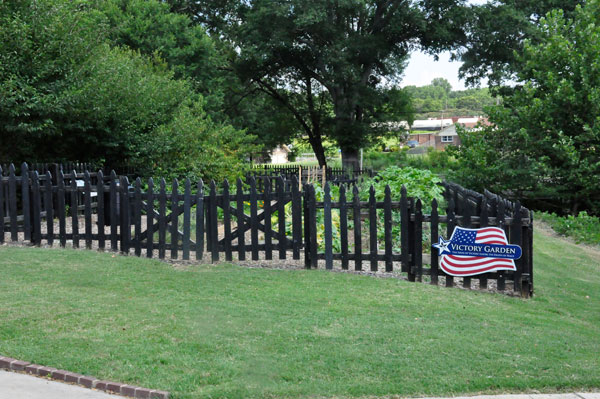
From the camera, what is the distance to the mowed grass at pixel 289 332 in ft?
15.3

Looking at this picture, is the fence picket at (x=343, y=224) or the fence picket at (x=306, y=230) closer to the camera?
the fence picket at (x=343, y=224)

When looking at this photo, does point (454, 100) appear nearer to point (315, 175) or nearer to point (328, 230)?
point (315, 175)

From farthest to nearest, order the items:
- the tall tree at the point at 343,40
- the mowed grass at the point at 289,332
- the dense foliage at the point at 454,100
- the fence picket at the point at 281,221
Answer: the dense foliage at the point at 454,100
the tall tree at the point at 343,40
the fence picket at the point at 281,221
the mowed grass at the point at 289,332

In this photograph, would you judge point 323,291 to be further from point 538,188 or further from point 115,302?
point 538,188

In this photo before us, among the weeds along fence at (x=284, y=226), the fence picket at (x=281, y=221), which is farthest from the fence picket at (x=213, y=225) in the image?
the fence picket at (x=281, y=221)

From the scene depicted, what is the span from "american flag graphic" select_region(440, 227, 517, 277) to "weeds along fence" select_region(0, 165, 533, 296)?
107mm

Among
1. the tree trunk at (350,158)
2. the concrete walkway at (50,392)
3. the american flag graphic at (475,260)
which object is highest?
the tree trunk at (350,158)

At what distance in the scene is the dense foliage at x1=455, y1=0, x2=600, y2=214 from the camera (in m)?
18.1

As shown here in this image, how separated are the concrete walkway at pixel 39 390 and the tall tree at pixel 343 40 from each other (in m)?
29.0

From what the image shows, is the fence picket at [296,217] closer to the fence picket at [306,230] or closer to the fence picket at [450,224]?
the fence picket at [306,230]

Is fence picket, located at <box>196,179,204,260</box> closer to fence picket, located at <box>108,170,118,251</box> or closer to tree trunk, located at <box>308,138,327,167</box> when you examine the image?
fence picket, located at <box>108,170,118,251</box>

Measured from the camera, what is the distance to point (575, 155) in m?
17.8

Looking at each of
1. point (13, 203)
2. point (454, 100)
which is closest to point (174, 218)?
point (13, 203)

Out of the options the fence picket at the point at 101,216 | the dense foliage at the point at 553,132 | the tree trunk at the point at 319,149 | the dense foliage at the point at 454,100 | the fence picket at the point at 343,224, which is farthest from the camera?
the dense foliage at the point at 454,100
